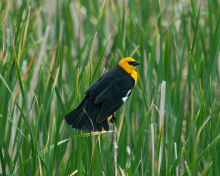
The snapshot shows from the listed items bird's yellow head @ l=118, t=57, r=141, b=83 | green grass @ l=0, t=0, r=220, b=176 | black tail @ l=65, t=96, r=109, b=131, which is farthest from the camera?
bird's yellow head @ l=118, t=57, r=141, b=83

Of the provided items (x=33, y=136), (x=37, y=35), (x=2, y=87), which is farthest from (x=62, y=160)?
(x=37, y=35)

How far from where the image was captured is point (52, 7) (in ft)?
9.82

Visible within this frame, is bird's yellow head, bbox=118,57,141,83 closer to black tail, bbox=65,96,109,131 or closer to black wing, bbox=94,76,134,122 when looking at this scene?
black wing, bbox=94,76,134,122

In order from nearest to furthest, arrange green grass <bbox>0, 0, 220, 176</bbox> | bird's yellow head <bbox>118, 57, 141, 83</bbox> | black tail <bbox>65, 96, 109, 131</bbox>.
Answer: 1. black tail <bbox>65, 96, 109, 131</bbox>
2. green grass <bbox>0, 0, 220, 176</bbox>
3. bird's yellow head <bbox>118, 57, 141, 83</bbox>

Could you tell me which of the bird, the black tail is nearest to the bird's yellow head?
the bird

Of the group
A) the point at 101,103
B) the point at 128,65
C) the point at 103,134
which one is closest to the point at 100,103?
the point at 101,103

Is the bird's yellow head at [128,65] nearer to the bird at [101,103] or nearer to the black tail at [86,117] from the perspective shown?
the bird at [101,103]

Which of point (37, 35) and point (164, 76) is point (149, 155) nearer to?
point (164, 76)

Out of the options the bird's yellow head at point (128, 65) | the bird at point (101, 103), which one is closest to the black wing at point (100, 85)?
the bird at point (101, 103)

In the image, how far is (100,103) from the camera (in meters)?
1.44

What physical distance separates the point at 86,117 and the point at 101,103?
94mm

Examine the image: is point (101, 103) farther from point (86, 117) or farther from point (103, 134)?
point (103, 134)

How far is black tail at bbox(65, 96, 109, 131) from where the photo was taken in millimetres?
1341

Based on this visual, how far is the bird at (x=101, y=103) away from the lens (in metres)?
1.35
